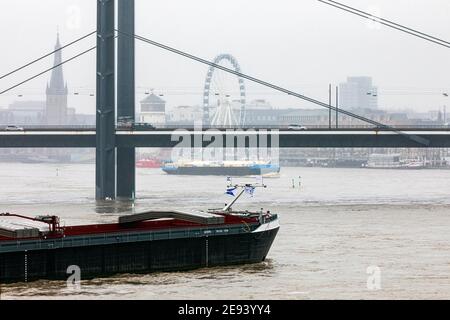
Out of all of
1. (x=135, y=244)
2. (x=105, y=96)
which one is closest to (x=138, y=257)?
(x=135, y=244)

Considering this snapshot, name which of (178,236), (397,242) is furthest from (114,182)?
(178,236)

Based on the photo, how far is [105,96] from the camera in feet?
245

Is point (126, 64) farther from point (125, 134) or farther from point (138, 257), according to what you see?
point (138, 257)

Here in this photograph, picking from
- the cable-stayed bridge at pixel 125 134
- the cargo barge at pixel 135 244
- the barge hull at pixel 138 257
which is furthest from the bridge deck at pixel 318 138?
the barge hull at pixel 138 257

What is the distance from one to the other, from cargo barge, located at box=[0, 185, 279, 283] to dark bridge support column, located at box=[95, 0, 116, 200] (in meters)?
33.4

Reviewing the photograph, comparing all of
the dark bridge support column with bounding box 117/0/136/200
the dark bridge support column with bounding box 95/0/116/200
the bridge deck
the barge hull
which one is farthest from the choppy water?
the dark bridge support column with bounding box 117/0/136/200

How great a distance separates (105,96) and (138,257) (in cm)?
3903

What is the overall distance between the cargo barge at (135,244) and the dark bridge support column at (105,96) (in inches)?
1316

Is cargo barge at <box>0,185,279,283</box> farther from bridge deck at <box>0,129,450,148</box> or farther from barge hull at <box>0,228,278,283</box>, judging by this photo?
bridge deck at <box>0,129,450,148</box>

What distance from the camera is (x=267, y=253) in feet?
136

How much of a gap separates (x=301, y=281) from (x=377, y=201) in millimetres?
41551

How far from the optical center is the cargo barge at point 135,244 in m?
34.4
